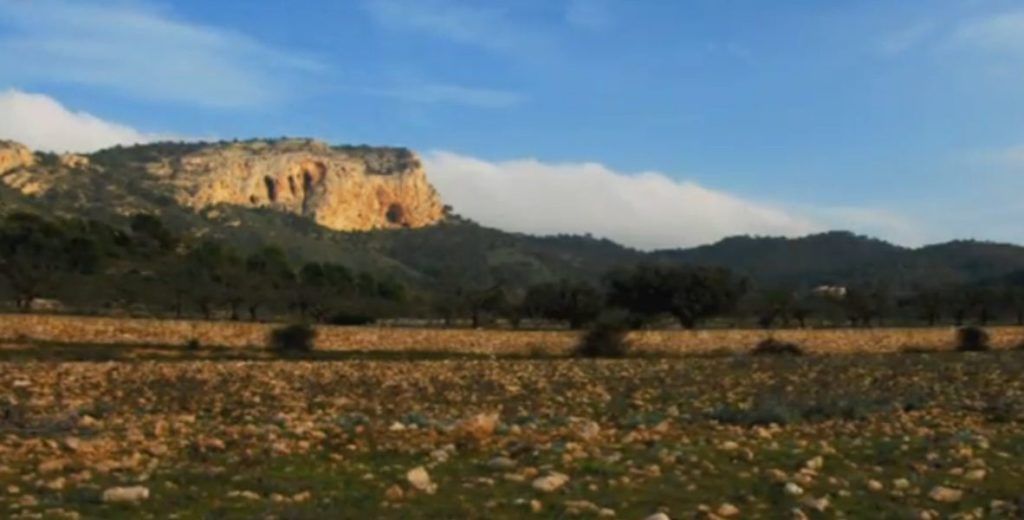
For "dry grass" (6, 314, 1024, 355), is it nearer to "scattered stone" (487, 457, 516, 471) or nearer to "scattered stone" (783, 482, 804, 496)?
"scattered stone" (487, 457, 516, 471)

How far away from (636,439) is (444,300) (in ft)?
222

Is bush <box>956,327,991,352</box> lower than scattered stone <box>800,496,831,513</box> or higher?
higher

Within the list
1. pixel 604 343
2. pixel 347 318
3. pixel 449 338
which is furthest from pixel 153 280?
pixel 604 343

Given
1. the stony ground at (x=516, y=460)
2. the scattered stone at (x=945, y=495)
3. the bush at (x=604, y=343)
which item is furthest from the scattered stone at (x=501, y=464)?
the bush at (x=604, y=343)

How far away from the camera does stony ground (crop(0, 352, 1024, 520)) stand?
27.7 ft

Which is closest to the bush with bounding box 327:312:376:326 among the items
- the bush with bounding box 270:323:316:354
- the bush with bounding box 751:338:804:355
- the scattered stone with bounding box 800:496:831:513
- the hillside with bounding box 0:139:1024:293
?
the bush with bounding box 270:323:316:354

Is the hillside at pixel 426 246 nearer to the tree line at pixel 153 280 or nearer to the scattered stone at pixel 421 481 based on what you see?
the tree line at pixel 153 280

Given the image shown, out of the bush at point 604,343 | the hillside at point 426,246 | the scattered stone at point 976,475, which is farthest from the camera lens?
the hillside at point 426,246

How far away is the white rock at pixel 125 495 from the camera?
Answer: 331 inches

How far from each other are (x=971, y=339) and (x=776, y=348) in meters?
10.8

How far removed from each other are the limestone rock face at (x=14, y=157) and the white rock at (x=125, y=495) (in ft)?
517

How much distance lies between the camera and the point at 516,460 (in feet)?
34.0

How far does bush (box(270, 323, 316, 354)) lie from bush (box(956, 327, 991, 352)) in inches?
1231

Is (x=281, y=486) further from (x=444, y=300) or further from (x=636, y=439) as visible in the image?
(x=444, y=300)
